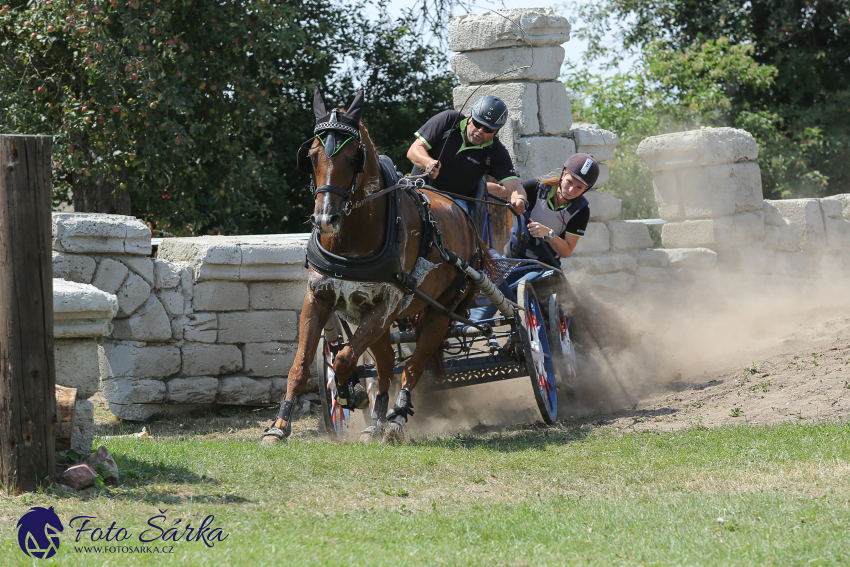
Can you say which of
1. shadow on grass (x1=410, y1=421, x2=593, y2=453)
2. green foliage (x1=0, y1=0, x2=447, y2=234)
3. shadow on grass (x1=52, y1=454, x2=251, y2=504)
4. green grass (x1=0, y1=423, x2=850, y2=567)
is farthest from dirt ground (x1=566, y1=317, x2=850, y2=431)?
green foliage (x1=0, y1=0, x2=447, y2=234)

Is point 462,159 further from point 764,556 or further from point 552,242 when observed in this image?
point 764,556

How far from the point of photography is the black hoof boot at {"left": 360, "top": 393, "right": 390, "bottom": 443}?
18.6 ft

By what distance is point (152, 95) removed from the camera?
29.8 feet

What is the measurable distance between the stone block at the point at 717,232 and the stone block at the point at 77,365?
309 inches

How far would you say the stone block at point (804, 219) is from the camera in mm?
11172

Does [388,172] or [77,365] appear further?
[388,172]

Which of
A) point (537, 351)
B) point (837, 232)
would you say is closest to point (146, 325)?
point (537, 351)

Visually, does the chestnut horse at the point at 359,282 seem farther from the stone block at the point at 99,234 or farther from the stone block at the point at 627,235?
the stone block at the point at 627,235

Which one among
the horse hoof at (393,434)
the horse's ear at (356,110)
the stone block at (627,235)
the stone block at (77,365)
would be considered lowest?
the horse hoof at (393,434)

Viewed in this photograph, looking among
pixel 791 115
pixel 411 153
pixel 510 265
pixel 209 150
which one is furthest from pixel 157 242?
pixel 791 115

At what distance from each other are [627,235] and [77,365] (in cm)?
706

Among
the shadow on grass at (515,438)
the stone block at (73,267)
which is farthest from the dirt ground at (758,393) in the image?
the stone block at (73,267)

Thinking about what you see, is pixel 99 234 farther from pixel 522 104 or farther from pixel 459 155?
pixel 522 104

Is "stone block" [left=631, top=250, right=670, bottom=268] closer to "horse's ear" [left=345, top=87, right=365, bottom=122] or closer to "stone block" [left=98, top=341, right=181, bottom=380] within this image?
"stone block" [left=98, top=341, right=181, bottom=380]
